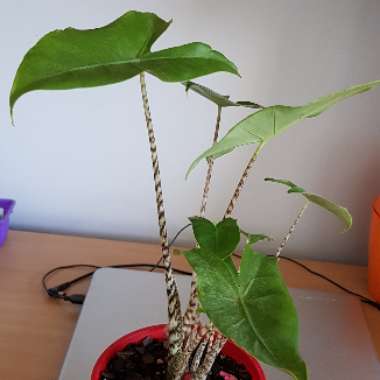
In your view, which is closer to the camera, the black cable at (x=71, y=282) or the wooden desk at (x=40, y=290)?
the wooden desk at (x=40, y=290)

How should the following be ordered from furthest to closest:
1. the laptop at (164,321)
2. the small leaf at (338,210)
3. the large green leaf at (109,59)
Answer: the laptop at (164,321)
the small leaf at (338,210)
the large green leaf at (109,59)

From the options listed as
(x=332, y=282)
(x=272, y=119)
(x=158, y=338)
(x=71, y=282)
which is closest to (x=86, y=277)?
(x=71, y=282)

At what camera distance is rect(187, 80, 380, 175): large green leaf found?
372mm

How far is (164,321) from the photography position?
2.33 feet

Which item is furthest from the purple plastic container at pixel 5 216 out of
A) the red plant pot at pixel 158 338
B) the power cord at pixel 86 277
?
the red plant pot at pixel 158 338

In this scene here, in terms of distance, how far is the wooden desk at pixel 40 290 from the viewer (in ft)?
2.11

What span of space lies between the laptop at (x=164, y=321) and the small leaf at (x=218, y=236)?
0.28 metres

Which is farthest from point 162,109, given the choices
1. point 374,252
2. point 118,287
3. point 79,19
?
point 374,252

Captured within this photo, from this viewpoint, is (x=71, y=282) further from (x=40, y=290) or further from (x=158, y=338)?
(x=158, y=338)

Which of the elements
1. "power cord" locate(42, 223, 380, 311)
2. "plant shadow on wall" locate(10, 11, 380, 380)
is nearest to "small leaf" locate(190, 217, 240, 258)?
"plant shadow on wall" locate(10, 11, 380, 380)

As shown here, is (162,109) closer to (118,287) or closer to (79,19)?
(79,19)

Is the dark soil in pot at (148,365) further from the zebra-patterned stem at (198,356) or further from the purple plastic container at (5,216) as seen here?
the purple plastic container at (5,216)

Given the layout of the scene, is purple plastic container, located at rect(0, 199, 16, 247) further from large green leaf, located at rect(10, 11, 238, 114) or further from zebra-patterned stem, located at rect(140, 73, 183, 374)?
large green leaf, located at rect(10, 11, 238, 114)

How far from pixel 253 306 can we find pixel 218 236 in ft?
0.25
